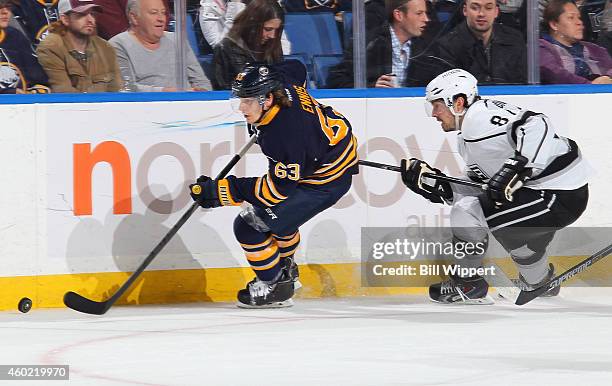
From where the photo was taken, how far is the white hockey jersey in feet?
17.9

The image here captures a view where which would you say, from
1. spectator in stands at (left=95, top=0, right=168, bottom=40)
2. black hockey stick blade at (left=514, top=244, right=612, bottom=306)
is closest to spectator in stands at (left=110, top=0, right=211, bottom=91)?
spectator in stands at (left=95, top=0, right=168, bottom=40)

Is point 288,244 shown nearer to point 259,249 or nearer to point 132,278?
point 259,249

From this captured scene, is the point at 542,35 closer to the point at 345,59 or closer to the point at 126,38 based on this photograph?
the point at 345,59

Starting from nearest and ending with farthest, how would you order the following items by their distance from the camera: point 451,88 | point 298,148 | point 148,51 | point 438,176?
point 298,148 → point 451,88 → point 438,176 → point 148,51

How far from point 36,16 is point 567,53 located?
2.54 meters

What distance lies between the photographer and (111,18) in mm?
5801

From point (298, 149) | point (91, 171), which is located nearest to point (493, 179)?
point (298, 149)

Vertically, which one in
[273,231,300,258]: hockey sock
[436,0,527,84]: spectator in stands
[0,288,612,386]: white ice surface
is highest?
[436,0,527,84]: spectator in stands

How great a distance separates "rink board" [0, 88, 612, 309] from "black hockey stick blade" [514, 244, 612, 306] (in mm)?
426

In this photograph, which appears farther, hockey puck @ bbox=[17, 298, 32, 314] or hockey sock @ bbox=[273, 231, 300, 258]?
hockey sock @ bbox=[273, 231, 300, 258]

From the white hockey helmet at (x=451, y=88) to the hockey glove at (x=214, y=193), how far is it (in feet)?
3.26

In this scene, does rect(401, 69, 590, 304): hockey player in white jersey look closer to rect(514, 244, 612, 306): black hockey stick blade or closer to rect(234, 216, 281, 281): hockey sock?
rect(514, 244, 612, 306): black hockey stick blade

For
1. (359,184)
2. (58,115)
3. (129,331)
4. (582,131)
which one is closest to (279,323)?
(129,331)

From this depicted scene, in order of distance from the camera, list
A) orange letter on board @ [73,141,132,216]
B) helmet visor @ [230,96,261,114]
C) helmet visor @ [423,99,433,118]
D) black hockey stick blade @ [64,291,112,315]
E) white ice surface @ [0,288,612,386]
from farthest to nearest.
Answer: orange letter on board @ [73,141,132,216]
helmet visor @ [423,99,433,118]
black hockey stick blade @ [64,291,112,315]
helmet visor @ [230,96,261,114]
white ice surface @ [0,288,612,386]
